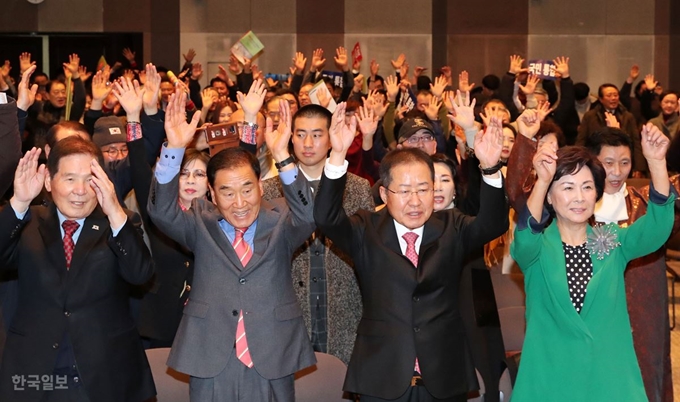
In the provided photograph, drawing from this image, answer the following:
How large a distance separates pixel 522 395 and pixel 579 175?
83 cm

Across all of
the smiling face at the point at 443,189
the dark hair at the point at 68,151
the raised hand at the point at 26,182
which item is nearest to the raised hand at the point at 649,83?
the smiling face at the point at 443,189

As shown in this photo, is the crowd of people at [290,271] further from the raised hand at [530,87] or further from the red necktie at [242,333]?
the raised hand at [530,87]

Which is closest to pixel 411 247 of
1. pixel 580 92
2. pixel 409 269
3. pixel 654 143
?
pixel 409 269

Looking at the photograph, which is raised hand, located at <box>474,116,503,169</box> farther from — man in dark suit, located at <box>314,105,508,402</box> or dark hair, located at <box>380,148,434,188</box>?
dark hair, located at <box>380,148,434,188</box>

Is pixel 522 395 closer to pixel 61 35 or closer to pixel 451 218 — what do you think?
pixel 451 218

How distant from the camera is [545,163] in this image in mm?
3570

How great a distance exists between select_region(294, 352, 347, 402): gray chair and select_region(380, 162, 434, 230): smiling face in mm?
672

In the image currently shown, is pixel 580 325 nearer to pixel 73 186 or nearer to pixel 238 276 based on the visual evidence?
pixel 238 276

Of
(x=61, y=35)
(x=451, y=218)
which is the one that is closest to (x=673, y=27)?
(x=61, y=35)

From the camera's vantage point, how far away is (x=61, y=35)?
14.5m

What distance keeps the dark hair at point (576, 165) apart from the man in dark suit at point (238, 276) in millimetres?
958

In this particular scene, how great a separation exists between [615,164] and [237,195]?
192 centimetres

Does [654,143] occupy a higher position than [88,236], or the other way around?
[654,143]

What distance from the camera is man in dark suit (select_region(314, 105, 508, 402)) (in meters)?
3.76
